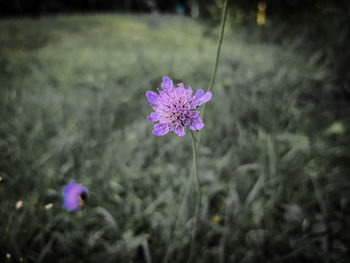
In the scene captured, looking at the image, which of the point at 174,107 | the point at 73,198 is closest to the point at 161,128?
the point at 174,107

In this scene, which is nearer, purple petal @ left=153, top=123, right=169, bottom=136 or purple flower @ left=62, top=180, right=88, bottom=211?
purple petal @ left=153, top=123, right=169, bottom=136

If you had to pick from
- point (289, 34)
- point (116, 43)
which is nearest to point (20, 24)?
point (116, 43)

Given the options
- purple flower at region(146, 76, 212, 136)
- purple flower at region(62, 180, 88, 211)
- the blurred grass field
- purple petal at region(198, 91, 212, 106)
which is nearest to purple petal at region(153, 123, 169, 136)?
purple flower at region(146, 76, 212, 136)

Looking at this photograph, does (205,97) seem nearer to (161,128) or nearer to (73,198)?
(161,128)

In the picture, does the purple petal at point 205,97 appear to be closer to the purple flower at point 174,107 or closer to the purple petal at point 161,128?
the purple flower at point 174,107

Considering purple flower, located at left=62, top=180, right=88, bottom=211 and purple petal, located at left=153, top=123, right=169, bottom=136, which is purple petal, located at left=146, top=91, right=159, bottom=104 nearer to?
purple petal, located at left=153, top=123, right=169, bottom=136

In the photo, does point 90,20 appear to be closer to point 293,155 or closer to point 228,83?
point 228,83
